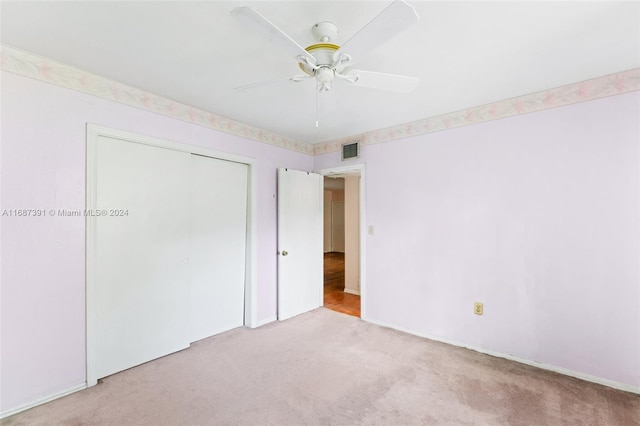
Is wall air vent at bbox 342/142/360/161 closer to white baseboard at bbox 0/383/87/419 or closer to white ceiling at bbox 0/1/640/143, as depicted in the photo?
white ceiling at bbox 0/1/640/143

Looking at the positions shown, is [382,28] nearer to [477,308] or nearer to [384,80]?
[384,80]

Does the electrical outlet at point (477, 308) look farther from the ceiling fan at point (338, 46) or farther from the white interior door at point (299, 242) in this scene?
the ceiling fan at point (338, 46)

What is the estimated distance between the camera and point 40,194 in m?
2.00

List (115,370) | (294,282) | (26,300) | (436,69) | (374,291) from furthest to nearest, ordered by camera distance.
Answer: (294,282) < (374,291) < (115,370) < (436,69) < (26,300)

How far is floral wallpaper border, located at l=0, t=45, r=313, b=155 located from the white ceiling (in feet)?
0.29

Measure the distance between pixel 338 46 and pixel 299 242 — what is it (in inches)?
107

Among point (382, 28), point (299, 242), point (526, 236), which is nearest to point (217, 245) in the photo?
point (299, 242)

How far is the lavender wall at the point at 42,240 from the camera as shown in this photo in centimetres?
188

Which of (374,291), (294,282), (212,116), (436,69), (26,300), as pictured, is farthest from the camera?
(294,282)

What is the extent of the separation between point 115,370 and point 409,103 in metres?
3.49

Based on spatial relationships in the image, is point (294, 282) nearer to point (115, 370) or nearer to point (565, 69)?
point (115, 370)

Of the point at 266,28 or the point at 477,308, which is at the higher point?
the point at 266,28

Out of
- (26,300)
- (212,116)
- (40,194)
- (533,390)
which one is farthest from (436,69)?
(26,300)

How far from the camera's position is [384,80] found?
1.71m
